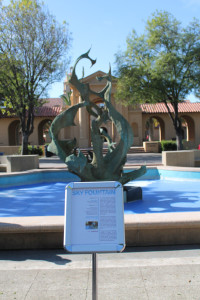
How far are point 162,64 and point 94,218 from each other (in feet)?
59.4

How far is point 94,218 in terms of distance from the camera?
2.56 meters

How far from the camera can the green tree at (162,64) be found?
1975 centimetres

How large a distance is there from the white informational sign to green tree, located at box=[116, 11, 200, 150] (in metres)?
18.0

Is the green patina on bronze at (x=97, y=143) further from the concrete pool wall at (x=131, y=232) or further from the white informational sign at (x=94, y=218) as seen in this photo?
the white informational sign at (x=94, y=218)

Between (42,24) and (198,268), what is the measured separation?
1928 centimetres

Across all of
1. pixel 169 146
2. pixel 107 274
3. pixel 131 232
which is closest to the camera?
pixel 107 274

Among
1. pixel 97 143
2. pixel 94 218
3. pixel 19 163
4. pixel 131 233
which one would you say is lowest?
pixel 131 233

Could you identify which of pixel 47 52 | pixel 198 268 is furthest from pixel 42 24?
pixel 198 268

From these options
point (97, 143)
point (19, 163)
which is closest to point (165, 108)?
point (19, 163)

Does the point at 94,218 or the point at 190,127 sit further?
the point at 190,127

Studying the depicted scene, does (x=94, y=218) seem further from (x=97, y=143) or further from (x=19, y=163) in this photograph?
(x=19, y=163)

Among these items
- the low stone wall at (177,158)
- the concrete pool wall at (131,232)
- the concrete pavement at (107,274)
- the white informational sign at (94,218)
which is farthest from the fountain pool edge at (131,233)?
the low stone wall at (177,158)

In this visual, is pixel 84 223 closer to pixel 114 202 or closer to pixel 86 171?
pixel 114 202

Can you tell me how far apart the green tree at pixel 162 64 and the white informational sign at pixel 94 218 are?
→ 18.0 metres
